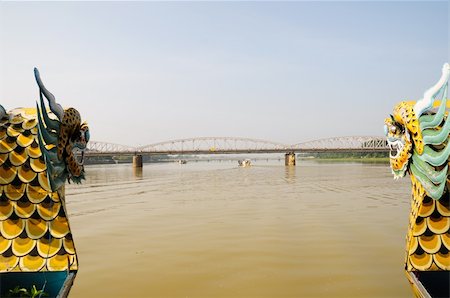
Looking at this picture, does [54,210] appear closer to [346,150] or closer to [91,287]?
[91,287]

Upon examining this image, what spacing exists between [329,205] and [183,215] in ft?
22.6

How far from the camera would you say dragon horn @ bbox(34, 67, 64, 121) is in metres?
4.10

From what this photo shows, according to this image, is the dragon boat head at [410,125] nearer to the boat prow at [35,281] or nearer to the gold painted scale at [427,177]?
the gold painted scale at [427,177]

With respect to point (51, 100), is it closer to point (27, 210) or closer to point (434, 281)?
point (27, 210)

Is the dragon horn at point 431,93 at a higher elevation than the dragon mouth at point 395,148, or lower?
higher

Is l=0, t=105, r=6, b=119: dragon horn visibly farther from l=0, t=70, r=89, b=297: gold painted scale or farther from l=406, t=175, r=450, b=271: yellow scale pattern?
l=406, t=175, r=450, b=271: yellow scale pattern

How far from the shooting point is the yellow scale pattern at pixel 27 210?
485 cm

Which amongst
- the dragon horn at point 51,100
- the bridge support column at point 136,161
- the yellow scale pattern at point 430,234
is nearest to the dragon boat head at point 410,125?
the yellow scale pattern at point 430,234

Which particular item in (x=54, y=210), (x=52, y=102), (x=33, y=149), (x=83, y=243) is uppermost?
(x=52, y=102)

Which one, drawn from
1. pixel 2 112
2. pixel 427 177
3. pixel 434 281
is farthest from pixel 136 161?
pixel 427 177

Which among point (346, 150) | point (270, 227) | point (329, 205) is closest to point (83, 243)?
point (270, 227)

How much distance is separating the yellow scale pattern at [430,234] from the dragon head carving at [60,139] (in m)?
5.09

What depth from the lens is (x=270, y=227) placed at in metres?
11.0

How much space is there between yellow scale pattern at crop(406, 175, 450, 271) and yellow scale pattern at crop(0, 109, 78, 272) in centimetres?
498
